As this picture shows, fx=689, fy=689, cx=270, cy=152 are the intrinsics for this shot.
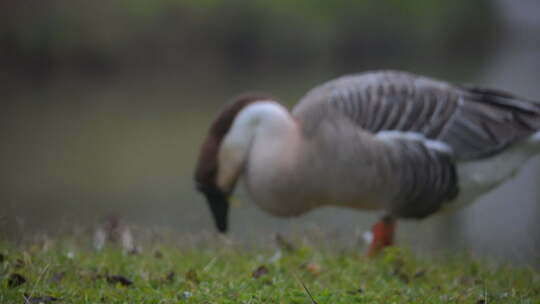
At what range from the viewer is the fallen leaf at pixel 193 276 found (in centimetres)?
328

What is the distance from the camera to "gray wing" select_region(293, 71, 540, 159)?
495cm

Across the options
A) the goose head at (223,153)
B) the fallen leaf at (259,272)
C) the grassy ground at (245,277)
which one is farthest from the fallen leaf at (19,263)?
the goose head at (223,153)

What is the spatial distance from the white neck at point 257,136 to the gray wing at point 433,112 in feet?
0.58

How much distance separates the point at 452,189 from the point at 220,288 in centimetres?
259

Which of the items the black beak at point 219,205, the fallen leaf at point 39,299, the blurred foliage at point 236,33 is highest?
the fallen leaf at point 39,299

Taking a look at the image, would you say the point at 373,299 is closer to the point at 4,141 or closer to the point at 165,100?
the point at 4,141

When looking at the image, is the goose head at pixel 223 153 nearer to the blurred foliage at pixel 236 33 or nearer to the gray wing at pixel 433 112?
the gray wing at pixel 433 112

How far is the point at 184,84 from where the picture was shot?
20.5 m

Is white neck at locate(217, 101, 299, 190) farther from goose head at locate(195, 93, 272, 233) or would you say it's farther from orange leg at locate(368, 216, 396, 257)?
orange leg at locate(368, 216, 396, 257)

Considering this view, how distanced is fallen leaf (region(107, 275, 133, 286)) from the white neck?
6.15ft

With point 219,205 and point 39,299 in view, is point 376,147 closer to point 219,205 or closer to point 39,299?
point 219,205

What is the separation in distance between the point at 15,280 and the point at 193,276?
0.80 metres

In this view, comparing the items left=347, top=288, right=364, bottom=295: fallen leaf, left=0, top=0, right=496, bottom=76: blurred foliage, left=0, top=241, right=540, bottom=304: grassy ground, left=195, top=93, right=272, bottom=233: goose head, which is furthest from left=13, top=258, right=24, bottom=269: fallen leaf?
left=0, top=0, right=496, bottom=76: blurred foliage

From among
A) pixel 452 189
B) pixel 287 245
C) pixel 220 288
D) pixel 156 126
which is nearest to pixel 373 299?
pixel 220 288
